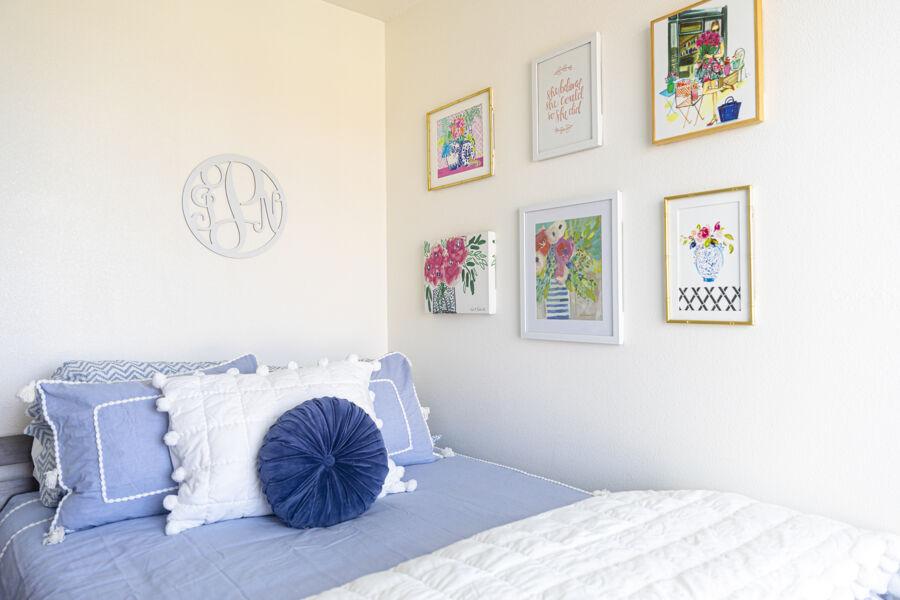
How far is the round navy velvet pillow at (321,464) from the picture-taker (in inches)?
58.6

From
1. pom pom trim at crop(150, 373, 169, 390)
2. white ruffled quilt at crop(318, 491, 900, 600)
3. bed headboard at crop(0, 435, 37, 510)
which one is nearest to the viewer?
white ruffled quilt at crop(318, 491, 900, 600)

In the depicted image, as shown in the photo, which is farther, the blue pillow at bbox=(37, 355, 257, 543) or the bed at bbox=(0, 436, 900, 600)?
the blue pillow at bbox=(37, 355, 257, 543)

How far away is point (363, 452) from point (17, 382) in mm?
1142

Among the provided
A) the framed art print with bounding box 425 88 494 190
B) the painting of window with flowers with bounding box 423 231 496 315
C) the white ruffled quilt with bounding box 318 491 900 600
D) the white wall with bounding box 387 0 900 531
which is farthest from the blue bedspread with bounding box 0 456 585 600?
the framed art print with bounding box 425 88 494 190

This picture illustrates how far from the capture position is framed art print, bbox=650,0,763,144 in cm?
149

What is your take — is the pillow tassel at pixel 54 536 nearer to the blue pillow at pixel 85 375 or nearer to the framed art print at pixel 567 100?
the blue pillow at pixel 85 375

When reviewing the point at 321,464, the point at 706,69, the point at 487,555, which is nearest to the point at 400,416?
the point at 321,464

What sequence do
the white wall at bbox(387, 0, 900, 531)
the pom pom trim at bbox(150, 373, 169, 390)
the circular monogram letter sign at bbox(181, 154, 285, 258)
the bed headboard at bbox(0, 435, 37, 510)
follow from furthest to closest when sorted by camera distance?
the circular monogram letter sign at bbox(181, 154, 285, 258)
the bed headboard at bbox(0, 435, 37, 510)
the pom pom trim at bbox(150, 373, 169, 390)
the white wall at bbox(387, 0, 900, 531)

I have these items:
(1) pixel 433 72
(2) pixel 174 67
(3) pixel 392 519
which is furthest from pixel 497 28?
(3) pixel 392 519

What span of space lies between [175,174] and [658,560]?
1.95 m

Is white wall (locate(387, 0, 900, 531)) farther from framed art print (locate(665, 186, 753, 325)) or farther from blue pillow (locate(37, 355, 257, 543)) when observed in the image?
blue pillow (locate(37, 355, 257, 543))

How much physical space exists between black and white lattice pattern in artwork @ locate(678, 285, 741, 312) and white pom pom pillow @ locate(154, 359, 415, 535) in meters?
1.03

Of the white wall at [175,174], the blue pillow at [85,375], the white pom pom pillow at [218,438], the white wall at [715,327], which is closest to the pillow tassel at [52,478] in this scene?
the blue pillow at [85,375]

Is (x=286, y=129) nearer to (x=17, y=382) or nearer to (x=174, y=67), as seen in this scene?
(x=174, y=67)
